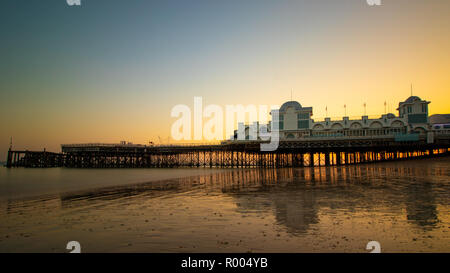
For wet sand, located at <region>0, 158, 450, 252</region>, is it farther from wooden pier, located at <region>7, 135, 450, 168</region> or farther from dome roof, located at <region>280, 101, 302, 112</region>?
dome roof, located at <region>280, 101, 302, 112</region>

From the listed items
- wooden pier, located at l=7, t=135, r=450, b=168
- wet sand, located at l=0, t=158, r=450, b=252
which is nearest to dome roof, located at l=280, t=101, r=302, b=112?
wooden pier, located at l=7, t=135, r=450, b=168

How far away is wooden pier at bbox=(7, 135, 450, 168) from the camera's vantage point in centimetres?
5128

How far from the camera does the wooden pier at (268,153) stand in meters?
51.3

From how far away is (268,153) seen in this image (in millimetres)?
56094

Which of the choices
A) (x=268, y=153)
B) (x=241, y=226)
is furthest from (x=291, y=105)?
(x=241, y=226)

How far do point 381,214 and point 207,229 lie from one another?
6080mm

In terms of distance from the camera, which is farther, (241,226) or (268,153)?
(268,153)

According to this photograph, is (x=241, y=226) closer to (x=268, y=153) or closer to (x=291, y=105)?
(x=268, y=153)

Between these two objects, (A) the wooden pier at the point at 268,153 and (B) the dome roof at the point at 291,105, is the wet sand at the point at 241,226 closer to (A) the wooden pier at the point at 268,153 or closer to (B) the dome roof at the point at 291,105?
(A) the wooden pier at the point at 268,153

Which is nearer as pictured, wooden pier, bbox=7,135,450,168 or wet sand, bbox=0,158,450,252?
wet sand, bbox=0,158,450,252
